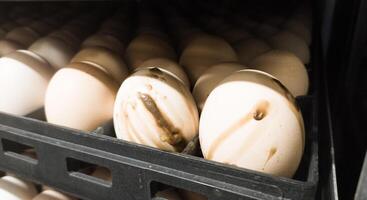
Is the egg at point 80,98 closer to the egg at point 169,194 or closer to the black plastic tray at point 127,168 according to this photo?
the black plastic tray at point 127,168

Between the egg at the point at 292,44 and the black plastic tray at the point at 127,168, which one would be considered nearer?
the black plastic tray at the point at 127,168

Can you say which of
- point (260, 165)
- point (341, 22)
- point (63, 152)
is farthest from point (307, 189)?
point (341, 22)

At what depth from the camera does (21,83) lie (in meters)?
0.70

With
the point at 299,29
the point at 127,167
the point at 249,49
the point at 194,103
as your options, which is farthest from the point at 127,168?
the point at 299,29

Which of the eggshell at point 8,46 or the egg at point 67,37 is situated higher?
the egg at point 67,37

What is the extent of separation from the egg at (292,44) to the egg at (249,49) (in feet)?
0.15

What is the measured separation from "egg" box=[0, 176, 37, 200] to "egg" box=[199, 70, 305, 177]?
0.41 metres

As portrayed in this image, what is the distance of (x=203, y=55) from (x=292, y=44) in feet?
0.81

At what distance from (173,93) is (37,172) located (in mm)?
267

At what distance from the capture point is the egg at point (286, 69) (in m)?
0.66

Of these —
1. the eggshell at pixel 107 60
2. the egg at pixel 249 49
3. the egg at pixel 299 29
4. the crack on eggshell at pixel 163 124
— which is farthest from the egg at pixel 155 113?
the egg at pixel 299 29

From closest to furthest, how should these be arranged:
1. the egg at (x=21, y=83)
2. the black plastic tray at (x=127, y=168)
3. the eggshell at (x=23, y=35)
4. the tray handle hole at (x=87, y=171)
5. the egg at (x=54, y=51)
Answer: the black plastic tray at (x=127, y=168)
the tray handle hole at (x=87, y=171)
the egg at (x=21, y=83)
the egg at (x=54, y=51)
the eggshell at (x=23, y=35)

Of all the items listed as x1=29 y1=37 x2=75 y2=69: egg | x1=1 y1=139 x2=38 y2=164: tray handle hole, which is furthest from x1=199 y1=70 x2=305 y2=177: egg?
x1=29 y1=37 x2=75 y2=69: egg

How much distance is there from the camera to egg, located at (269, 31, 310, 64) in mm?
856
